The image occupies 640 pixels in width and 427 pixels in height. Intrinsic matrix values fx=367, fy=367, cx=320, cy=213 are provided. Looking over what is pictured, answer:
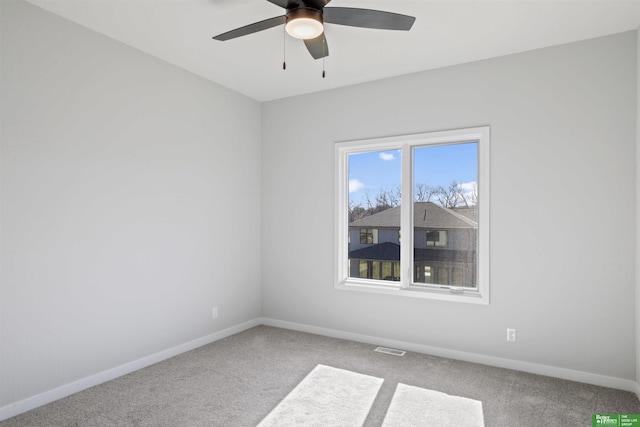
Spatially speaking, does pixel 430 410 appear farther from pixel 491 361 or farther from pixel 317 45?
pixel 317 45

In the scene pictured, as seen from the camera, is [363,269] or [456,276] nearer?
[456,276]

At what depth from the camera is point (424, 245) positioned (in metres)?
3.71

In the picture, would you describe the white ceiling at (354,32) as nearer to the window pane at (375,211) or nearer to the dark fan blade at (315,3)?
the dark fan blade at (315,3)

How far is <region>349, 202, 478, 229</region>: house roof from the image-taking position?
11.6 feet

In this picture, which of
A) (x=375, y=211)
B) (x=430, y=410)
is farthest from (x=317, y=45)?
(x=430, y=410)

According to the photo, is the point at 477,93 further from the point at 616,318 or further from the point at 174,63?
the point at 174,63

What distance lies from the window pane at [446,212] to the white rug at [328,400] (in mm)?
1267

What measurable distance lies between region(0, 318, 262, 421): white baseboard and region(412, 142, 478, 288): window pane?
7.49ft

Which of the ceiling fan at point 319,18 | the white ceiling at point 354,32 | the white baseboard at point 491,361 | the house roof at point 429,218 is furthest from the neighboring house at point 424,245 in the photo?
the ceiling fan at point 319,18

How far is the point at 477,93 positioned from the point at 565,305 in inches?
77.3

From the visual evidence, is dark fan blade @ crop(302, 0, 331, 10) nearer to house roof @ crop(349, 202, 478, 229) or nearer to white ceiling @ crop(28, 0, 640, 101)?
white ceiling @ crop(28, 0, 640, 101)

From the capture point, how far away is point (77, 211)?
9.06 feet

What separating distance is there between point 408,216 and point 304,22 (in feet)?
7.33

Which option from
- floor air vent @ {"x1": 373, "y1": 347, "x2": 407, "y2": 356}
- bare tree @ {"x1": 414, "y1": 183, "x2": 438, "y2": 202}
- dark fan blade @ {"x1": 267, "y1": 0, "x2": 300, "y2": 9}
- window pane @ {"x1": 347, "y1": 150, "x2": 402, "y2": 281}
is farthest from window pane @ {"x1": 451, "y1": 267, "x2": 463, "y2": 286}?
dark fan blade @ {"x1": 267, "y1": 0, "x2": 300, "y2": 9}
